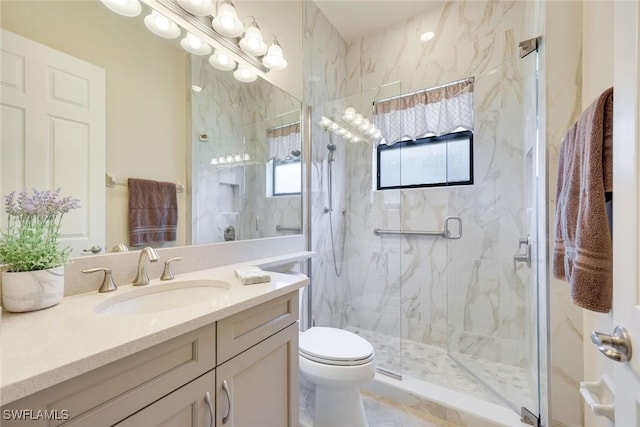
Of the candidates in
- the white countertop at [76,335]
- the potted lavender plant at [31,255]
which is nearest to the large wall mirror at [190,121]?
the potted lavender plant at [31,255]

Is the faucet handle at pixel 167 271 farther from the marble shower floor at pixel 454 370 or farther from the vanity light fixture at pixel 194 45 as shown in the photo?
the marble shower floor at pixel 454 370

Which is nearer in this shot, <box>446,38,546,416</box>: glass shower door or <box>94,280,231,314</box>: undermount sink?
<box>94,280,231,314</box>: undermount sink

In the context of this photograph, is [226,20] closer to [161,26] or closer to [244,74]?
[244,74]

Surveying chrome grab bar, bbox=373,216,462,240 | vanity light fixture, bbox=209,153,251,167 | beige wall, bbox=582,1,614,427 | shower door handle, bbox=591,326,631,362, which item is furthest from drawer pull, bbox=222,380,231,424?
chrome grab bar, bbox=373,216,462,240

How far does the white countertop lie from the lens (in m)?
0.44

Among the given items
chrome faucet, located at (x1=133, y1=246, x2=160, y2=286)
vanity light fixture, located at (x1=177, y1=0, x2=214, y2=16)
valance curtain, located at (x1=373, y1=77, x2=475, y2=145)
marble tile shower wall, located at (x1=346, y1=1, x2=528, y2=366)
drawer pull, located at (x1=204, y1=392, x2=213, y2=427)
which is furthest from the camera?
valance curtain, located at (x1=373, y1=77, x2=475, y2=145)

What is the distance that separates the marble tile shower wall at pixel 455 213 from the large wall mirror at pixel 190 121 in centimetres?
84

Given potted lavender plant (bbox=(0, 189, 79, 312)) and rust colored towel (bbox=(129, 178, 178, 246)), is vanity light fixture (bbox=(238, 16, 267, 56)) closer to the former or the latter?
rust colored towel (bbox=(129, 178, 178, 246))

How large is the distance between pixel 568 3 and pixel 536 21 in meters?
0.24

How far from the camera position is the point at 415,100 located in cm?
234

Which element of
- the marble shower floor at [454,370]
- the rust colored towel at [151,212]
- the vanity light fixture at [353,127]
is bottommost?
the marble shower floor at [454,370]

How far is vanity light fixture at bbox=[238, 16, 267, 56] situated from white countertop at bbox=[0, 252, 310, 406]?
1.43 meters

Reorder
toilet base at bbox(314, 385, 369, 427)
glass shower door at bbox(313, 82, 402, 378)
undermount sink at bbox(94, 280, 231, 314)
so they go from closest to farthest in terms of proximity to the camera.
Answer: undermount sink at bbox(94, 280, 231, 314) → toilet base at bbox(314, 385, 369, 427) → glass shower door at bbox(313, 82, 402, 378)

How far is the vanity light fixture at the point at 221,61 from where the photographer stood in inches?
55.4
